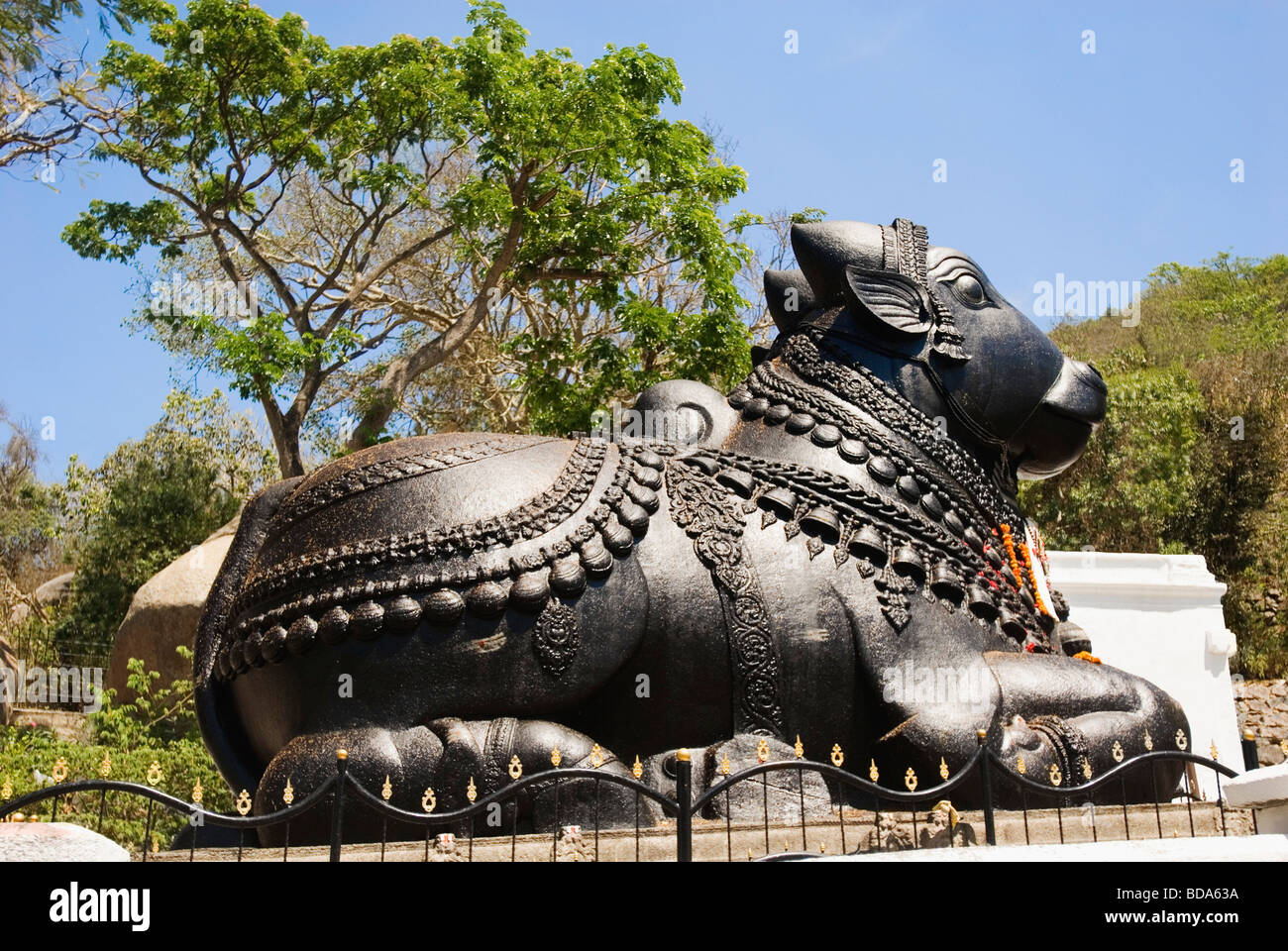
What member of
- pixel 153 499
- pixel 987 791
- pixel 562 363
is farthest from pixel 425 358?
pixel 987 791

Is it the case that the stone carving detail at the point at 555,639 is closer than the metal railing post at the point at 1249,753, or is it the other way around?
the stone carving detail at the point at 555,639

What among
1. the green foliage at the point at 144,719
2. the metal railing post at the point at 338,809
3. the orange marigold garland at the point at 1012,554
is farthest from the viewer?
the green foliage at the point at 144,719

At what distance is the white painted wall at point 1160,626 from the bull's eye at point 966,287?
6.97 m

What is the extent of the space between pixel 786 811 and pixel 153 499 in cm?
2088

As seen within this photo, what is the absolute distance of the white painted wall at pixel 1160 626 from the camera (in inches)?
543

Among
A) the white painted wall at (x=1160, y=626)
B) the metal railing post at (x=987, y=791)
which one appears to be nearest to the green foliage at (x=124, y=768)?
the metal railing post at (x=987, y=791)

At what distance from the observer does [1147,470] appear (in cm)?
2280

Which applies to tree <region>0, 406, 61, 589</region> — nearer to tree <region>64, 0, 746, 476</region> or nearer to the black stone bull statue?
tree <region>64, 0, 746, 476</region>

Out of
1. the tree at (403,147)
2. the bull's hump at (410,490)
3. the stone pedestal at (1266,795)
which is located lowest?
the stone pedestal at (1266,795)

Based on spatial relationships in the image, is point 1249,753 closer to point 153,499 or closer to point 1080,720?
point 1080,720

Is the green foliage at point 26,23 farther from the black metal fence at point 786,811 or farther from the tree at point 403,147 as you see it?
the black metal fence at point 786,811

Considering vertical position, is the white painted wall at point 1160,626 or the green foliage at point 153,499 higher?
the green foliage at point 153,499
